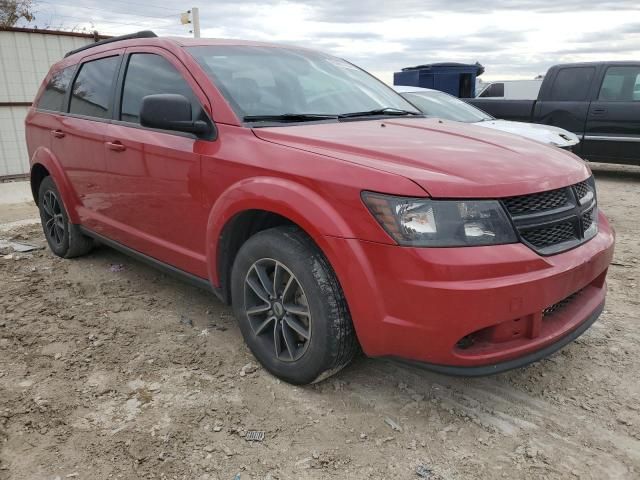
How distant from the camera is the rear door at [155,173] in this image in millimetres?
3027

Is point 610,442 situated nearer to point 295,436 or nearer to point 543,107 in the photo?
point 295,436

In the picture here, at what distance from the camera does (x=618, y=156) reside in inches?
333

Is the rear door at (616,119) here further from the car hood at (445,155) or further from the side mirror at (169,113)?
Result: the side mirror at (169,113)

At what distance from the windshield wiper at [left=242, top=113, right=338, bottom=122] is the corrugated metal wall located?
783 centimetres

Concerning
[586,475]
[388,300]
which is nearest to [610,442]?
[586,475]

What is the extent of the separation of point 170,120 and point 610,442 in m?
2.55

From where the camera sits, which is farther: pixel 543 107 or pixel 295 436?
pixel 543 107

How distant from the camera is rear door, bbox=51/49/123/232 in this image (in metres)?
3.79

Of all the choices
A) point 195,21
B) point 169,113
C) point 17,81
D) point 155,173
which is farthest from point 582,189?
point 195,21

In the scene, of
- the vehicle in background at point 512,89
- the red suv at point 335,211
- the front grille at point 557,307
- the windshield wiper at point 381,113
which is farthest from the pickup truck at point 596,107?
the front grille at point 557,307

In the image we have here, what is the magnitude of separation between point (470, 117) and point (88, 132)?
469 centimetres

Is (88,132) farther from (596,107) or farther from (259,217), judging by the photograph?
(596,107)

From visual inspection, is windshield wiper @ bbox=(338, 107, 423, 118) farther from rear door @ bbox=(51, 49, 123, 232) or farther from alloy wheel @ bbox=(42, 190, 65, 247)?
alloy wheel @ bbox=(42, 190, 65, 247)

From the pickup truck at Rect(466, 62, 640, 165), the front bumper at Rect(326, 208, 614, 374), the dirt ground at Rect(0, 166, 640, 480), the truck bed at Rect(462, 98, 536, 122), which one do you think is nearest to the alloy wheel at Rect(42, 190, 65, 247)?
the dirt ground at Rect(0, 166, 640, 480)
